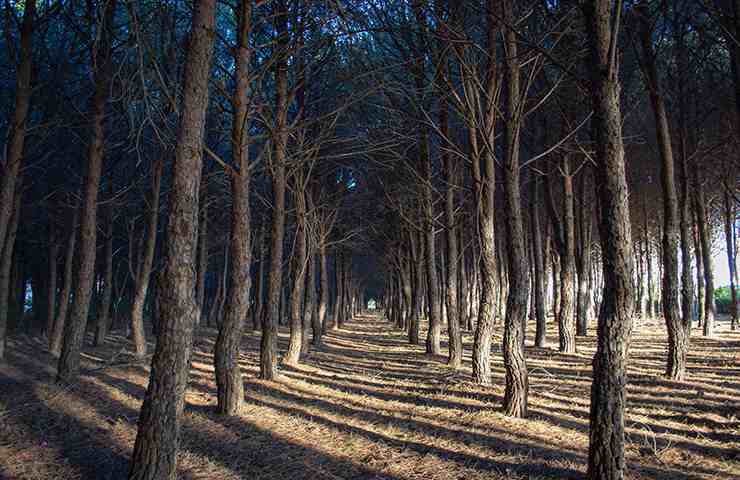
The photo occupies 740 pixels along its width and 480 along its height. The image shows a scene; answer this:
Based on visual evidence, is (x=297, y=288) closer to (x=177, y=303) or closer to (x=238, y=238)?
(x=238, y=238)

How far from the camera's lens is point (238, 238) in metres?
7.10

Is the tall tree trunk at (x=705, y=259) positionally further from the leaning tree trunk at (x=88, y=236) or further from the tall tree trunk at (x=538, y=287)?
the leaning tree trunk at (x=88, y=236)

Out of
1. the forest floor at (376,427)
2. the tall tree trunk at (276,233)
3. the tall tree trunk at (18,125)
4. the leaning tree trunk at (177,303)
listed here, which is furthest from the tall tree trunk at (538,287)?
the tall tree trunk at (18,125)

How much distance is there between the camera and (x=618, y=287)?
4020 millimetres

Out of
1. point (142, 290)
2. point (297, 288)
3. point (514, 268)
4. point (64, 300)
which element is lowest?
point (64, 300)

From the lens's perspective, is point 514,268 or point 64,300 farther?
point 64,300

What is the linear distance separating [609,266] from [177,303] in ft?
12.5

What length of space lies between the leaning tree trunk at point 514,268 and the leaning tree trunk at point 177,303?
4.04m

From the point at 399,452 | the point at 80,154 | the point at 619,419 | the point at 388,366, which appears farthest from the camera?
the point at 80,154

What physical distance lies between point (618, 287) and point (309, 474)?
3352mm

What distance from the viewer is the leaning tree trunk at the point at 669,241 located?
918 centimetres

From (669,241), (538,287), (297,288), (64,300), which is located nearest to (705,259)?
(538,287)

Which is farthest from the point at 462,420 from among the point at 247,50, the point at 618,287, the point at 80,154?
the point at 80,154

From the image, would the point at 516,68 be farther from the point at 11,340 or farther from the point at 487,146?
the point at 11,340
